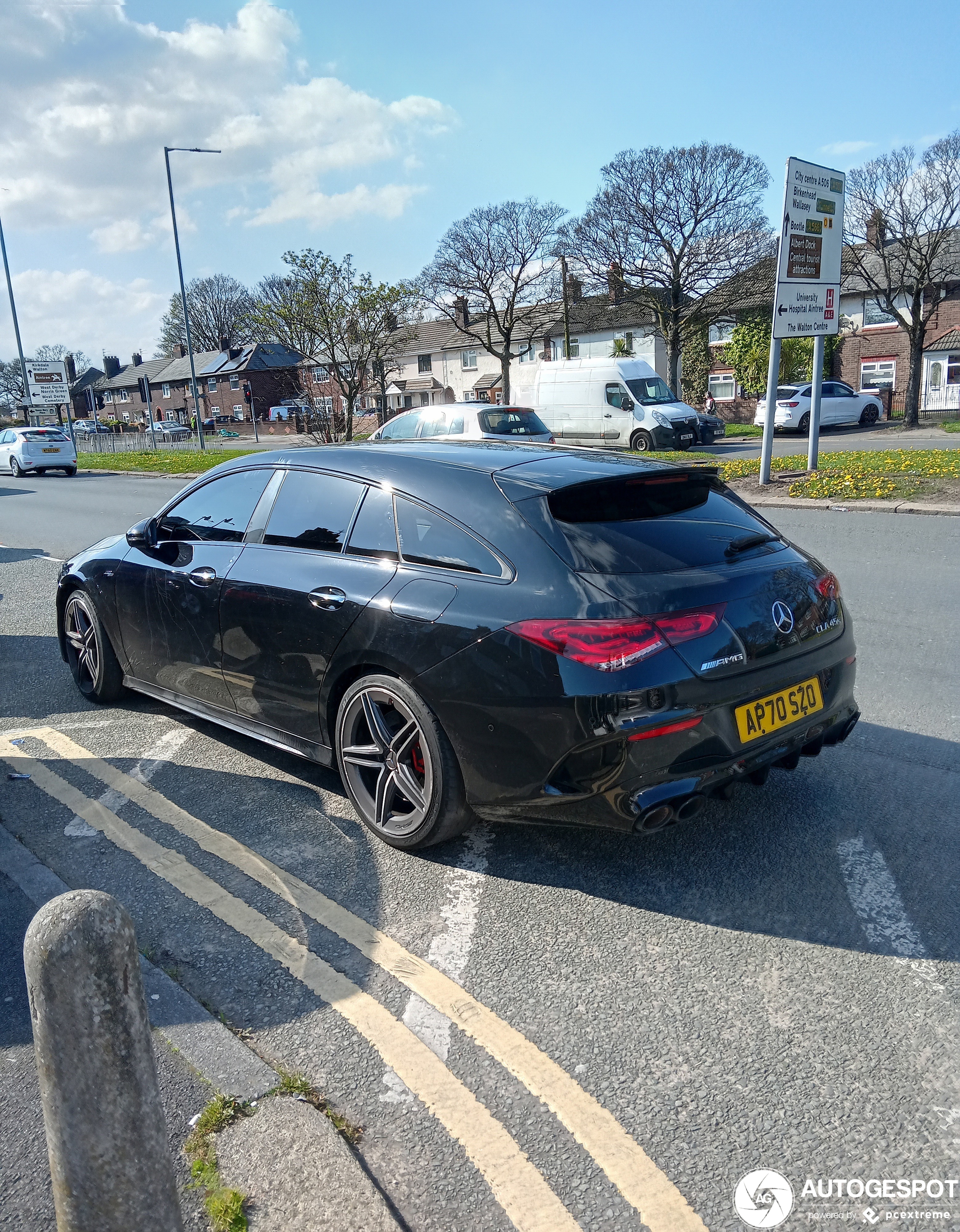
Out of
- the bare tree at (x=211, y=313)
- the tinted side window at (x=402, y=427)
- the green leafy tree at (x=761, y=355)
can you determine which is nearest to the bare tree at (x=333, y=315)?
the tinted side window at (x=402, y=427)

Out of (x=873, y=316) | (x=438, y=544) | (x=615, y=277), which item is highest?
(x=615, y=277)

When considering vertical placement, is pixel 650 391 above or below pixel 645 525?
above

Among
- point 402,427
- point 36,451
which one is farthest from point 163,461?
point 402,427

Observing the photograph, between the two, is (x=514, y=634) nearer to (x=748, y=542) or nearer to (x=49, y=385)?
(x=748, y=542)

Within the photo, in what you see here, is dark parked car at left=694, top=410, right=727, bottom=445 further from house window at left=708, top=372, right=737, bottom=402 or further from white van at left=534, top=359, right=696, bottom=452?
house window at left=708, top=372, right=737, bottom=402

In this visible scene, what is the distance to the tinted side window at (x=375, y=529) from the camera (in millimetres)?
3854

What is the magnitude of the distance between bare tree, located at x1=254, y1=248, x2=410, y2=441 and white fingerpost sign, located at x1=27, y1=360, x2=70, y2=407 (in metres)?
17.5

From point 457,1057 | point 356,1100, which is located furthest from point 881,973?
point 356,1100

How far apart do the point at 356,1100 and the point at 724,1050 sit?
3.31 feet

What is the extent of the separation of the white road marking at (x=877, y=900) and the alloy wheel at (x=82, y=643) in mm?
4339

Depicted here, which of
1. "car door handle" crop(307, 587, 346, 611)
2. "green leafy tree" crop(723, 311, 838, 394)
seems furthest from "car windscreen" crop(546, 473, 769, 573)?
"green leafy tree" crop(723, 311, 838, 394)

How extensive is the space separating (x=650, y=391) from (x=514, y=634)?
26106 mm

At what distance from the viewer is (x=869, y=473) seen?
1545 cm

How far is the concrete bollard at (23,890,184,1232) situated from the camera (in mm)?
1655
